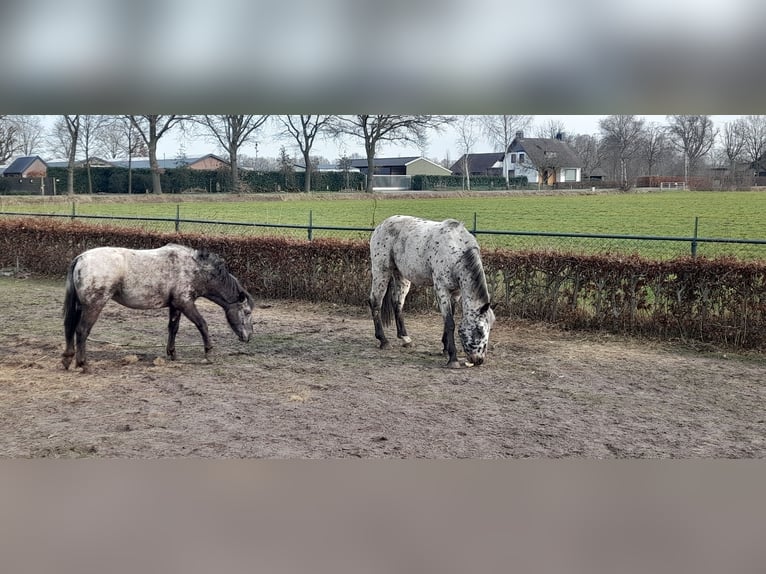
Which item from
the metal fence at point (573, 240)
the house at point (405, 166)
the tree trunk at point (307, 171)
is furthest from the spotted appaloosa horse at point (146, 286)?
the house at point (405, 166)

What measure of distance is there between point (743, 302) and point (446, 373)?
12.4 feet

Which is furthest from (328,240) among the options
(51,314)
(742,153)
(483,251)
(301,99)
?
(742,153)

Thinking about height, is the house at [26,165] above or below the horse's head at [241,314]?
above

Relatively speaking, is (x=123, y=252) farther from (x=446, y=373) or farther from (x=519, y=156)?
(x=519, y=156)

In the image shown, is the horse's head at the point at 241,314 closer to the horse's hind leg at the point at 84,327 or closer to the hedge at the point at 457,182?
the horse's hind leg at the point at 84,327

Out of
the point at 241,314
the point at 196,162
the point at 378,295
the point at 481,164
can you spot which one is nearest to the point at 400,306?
the point at 378,295

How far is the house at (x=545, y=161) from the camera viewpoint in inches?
1439

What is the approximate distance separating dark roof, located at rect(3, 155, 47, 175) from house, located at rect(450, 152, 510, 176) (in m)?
29.7

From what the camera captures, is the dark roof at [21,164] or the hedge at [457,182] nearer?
the hedge at [457,182]

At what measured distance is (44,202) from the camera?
30.5 m

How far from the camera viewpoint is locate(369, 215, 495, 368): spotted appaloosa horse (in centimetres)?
740

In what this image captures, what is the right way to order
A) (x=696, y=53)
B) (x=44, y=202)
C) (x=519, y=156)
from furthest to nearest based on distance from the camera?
(x=519, y=156) < (x=44, y=202) < (x=696, y=53)

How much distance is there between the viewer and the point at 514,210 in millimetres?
30906

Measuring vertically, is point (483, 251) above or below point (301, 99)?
below
